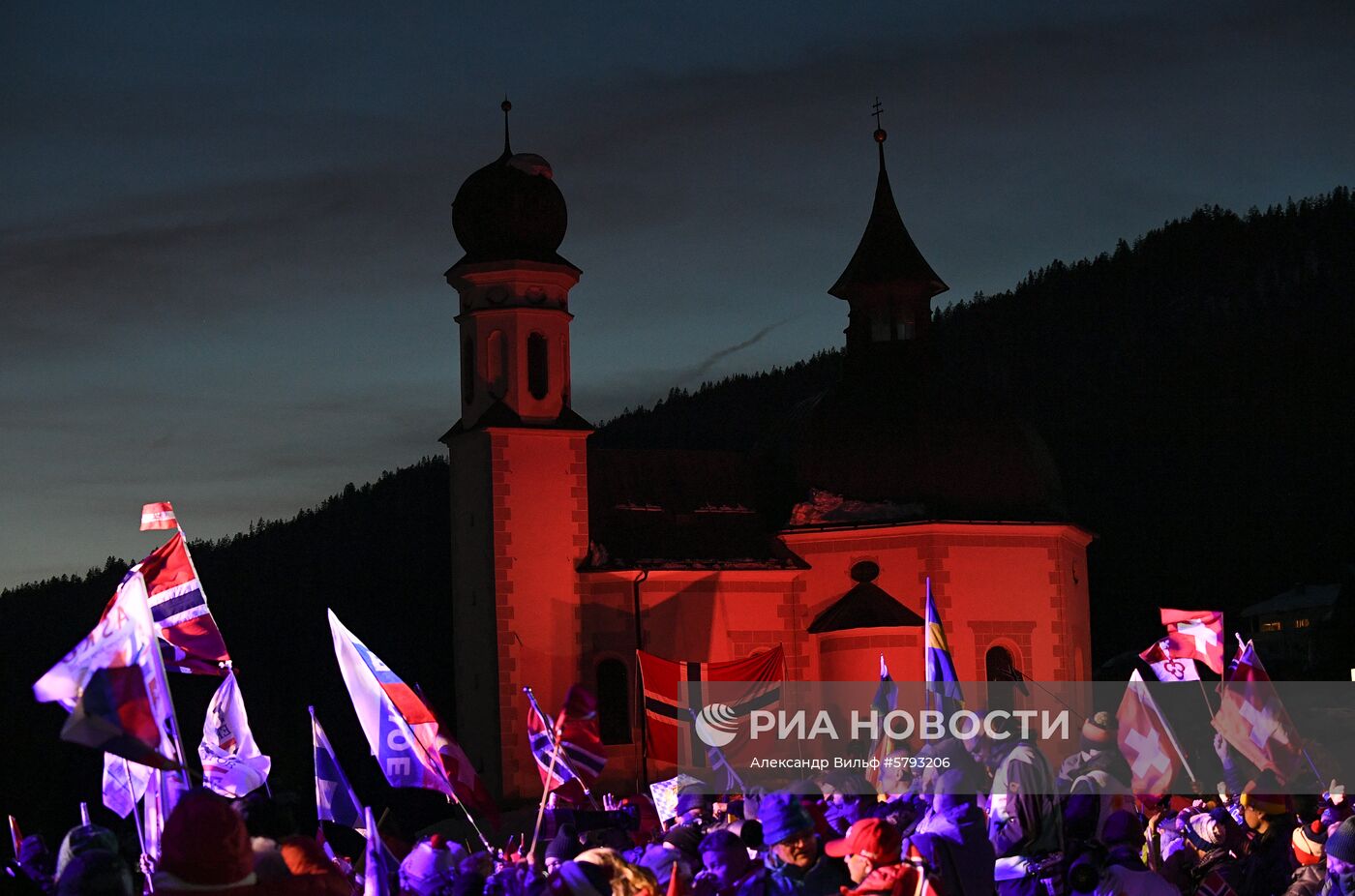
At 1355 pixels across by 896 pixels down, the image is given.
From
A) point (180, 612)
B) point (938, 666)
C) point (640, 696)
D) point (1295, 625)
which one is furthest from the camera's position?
point (1295, 625)

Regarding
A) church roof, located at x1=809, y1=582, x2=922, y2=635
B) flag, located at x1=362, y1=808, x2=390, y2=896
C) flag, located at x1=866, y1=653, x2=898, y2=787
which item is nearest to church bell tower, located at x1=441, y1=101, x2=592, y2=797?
church roof, located at x1=809, y1=582, x2=922, y2=635

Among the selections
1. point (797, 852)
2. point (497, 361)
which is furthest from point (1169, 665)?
point (497, 361)

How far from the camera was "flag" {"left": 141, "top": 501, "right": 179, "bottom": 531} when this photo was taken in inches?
761

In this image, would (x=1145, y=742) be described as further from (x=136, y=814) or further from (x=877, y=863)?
(x=877, y=863)

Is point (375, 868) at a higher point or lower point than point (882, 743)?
lower

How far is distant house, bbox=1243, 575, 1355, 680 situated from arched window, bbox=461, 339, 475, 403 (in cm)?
4157

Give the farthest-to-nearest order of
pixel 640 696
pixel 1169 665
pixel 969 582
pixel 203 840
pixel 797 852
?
pixel 969 582, pixel 640 696, pixel 1169 665, pixel 797 852, pixel 203 840

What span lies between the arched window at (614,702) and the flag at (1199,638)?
15.7 meters

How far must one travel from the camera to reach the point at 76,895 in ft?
31.8

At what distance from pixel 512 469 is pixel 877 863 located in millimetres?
32110

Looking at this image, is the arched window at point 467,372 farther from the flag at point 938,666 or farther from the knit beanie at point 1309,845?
the knit beanie at point 1309,845

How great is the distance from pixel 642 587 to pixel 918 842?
31.7 m

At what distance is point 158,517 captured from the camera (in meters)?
19.5

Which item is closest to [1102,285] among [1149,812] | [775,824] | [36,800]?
[36,800]
